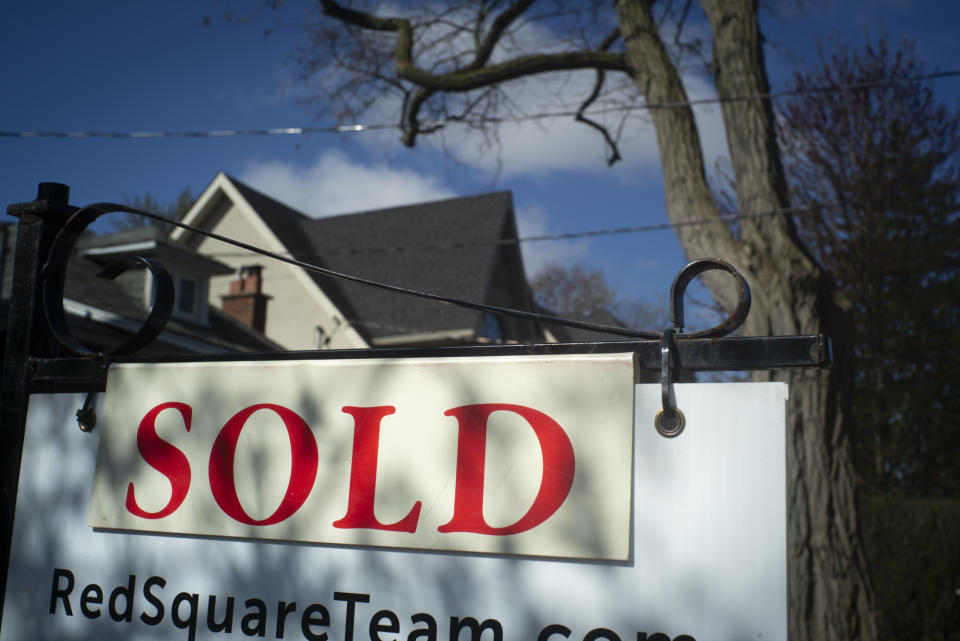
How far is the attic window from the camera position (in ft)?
55.6

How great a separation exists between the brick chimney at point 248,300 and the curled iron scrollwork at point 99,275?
571 inches

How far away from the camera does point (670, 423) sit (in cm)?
124

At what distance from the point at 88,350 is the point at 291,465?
0.57 m

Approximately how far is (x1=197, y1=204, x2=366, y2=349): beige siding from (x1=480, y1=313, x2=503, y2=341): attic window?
8.47ft

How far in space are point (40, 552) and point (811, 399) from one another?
4.09 metres

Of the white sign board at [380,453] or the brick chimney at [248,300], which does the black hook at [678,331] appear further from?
the brick chimney at [248,300]

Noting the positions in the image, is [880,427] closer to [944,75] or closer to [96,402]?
[944,75]

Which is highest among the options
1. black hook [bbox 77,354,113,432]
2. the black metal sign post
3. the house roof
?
the house roof

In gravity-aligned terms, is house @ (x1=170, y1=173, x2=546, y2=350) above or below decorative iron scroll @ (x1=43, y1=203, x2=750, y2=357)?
above

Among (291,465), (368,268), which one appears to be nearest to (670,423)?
(291,465)

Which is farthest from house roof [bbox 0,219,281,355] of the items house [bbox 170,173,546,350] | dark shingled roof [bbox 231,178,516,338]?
dark shingled roof [bbox 231,178,516,338]

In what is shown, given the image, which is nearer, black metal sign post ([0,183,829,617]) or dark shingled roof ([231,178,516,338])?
black metal sign post ([0,183,829,617])

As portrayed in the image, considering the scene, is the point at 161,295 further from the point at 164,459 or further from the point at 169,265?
the point at 169,265

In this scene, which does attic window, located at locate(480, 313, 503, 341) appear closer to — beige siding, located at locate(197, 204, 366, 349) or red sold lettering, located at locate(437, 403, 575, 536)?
beige siding, located at locate(197, 204, 366, 349)
